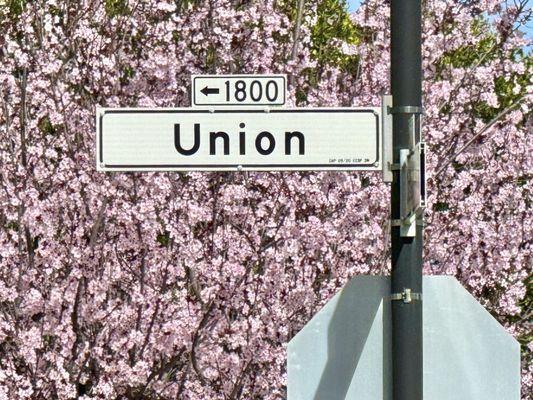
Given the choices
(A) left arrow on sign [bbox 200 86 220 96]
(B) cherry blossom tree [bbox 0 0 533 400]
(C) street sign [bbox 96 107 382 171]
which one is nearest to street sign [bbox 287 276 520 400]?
Result: (C) street sign [bbox 96 107 382 171]

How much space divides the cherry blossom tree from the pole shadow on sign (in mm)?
5607

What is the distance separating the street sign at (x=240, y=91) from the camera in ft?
19.5

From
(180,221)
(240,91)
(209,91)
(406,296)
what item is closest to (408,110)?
(406,296)

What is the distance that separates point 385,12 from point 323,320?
8.33 metres

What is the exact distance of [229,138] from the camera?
5812 millimetres

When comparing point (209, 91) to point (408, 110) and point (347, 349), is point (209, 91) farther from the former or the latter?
point (347, 349)

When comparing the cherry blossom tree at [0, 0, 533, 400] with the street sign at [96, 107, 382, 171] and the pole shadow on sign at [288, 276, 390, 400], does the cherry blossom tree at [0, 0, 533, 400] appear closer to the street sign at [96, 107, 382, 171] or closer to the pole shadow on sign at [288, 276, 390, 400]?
the street sign at [96, 107, 382, 171]

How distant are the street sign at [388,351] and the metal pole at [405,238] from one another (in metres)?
0.07

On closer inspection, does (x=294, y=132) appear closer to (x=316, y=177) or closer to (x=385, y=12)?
(x=316, y=177)

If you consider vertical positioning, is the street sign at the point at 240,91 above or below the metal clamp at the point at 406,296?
above

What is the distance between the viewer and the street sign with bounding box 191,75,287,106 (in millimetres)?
5938

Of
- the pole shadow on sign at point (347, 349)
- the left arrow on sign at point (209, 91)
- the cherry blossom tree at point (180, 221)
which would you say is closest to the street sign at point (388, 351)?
the pole shadow on sign at point (347, 349)

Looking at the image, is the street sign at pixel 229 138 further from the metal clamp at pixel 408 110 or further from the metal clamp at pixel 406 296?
the metal clamp at pixel 406 296

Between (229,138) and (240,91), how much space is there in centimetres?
32
